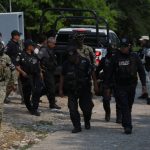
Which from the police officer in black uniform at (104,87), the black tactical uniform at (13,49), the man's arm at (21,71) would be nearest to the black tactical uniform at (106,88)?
the police officer in black uniform at (104,87)

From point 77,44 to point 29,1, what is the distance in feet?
80.8

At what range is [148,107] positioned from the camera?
14.2m

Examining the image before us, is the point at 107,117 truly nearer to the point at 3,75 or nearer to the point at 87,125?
the point at 87,125

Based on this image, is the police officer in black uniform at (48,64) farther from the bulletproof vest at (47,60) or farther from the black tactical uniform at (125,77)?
the black tactical uniform at (125,77)

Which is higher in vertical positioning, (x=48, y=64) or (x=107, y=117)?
(x=48, y=64)

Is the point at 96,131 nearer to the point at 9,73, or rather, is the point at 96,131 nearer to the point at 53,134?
the point at 53,134

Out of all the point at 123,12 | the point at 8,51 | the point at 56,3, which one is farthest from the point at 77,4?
the point at 8,51

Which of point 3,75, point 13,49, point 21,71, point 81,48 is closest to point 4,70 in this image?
point 3,75

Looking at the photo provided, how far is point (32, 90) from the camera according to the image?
12.4m

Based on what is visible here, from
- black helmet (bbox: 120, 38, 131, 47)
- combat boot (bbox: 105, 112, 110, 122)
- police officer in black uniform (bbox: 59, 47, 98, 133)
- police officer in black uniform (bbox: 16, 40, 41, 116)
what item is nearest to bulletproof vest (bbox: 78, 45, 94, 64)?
police officer in black uniform (bbox: 59, 47, 98, 133)

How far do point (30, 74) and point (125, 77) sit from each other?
2.86 m

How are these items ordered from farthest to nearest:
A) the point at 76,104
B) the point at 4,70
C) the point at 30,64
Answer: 1. the point at 30,64
2. the point at 76,104
3. the point at 4,70

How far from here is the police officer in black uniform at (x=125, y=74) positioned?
10.1 meters

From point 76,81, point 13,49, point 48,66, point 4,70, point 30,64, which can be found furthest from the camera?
point 13,49
